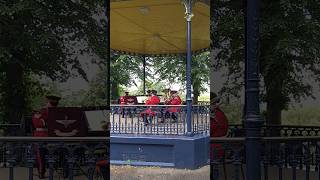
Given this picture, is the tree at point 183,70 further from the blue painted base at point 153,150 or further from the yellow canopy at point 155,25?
the blue painted base at point 153,150

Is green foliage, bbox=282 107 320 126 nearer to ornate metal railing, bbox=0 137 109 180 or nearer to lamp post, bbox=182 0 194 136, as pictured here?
ornate metal railing, bbox=0 137 109 180

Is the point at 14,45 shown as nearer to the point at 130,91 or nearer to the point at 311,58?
the point at 130,91

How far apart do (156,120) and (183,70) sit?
53 cm

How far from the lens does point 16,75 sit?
7.97 meters

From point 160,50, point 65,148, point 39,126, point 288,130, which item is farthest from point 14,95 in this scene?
point 288,130

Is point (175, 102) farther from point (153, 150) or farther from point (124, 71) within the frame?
point (124, 71)

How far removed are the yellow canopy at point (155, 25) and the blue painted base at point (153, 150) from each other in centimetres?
83

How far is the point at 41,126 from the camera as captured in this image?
709cm

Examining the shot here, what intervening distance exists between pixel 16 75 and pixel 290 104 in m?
4.34

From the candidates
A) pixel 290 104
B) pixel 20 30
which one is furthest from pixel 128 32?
pixel 290 104

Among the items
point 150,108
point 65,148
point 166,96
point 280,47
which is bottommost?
point 65,148

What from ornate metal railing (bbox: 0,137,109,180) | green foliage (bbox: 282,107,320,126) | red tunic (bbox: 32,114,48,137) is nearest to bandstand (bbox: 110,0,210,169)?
ornate metal railing (bbox: 0,137,109,180)

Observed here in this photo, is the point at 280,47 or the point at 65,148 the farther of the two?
the point at 280,47

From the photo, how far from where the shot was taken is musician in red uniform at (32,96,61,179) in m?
6.86
